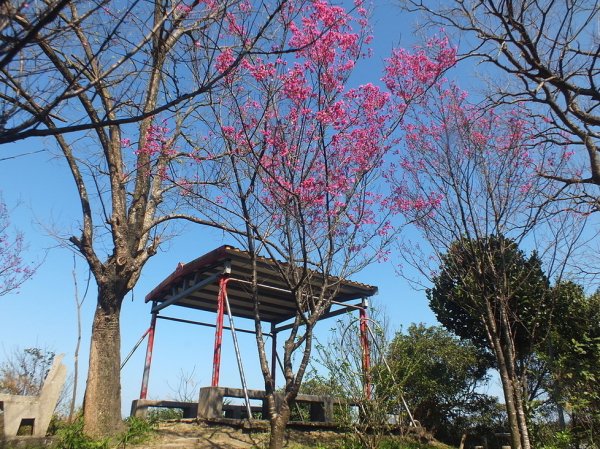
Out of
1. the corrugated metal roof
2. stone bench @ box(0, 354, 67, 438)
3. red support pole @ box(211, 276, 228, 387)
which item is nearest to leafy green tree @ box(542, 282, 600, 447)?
the corrugated metal roof

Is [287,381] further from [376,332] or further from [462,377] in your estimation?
[462,377]

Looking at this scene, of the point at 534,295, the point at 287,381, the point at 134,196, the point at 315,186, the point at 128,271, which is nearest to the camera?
the point at 287,381

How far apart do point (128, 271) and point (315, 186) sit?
2.88 metres

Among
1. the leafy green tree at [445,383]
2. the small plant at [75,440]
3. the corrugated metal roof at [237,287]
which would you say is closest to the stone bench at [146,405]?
the small plant at [75,440]

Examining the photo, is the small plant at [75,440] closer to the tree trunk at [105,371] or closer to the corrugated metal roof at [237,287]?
the tree trunk at [105,371]

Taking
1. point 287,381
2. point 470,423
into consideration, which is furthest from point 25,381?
point 470,423

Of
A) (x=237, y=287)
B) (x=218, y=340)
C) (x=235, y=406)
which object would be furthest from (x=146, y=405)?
(x=237, y=287)

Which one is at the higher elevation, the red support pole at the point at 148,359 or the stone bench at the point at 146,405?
the red support pole at the point at 148,359

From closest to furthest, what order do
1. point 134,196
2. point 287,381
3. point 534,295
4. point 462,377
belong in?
point 287,381 < point 134,196 < point 534,295 < point 462,377

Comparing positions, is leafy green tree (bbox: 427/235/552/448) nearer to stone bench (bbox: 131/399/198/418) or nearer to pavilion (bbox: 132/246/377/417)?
pavilion (bbox: 132/246/377/417)

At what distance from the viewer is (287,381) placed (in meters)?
5.88

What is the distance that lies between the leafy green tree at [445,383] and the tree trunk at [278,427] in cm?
389

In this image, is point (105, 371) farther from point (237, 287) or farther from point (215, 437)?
point (237, 287)

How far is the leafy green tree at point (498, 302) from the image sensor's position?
7.02 meters
